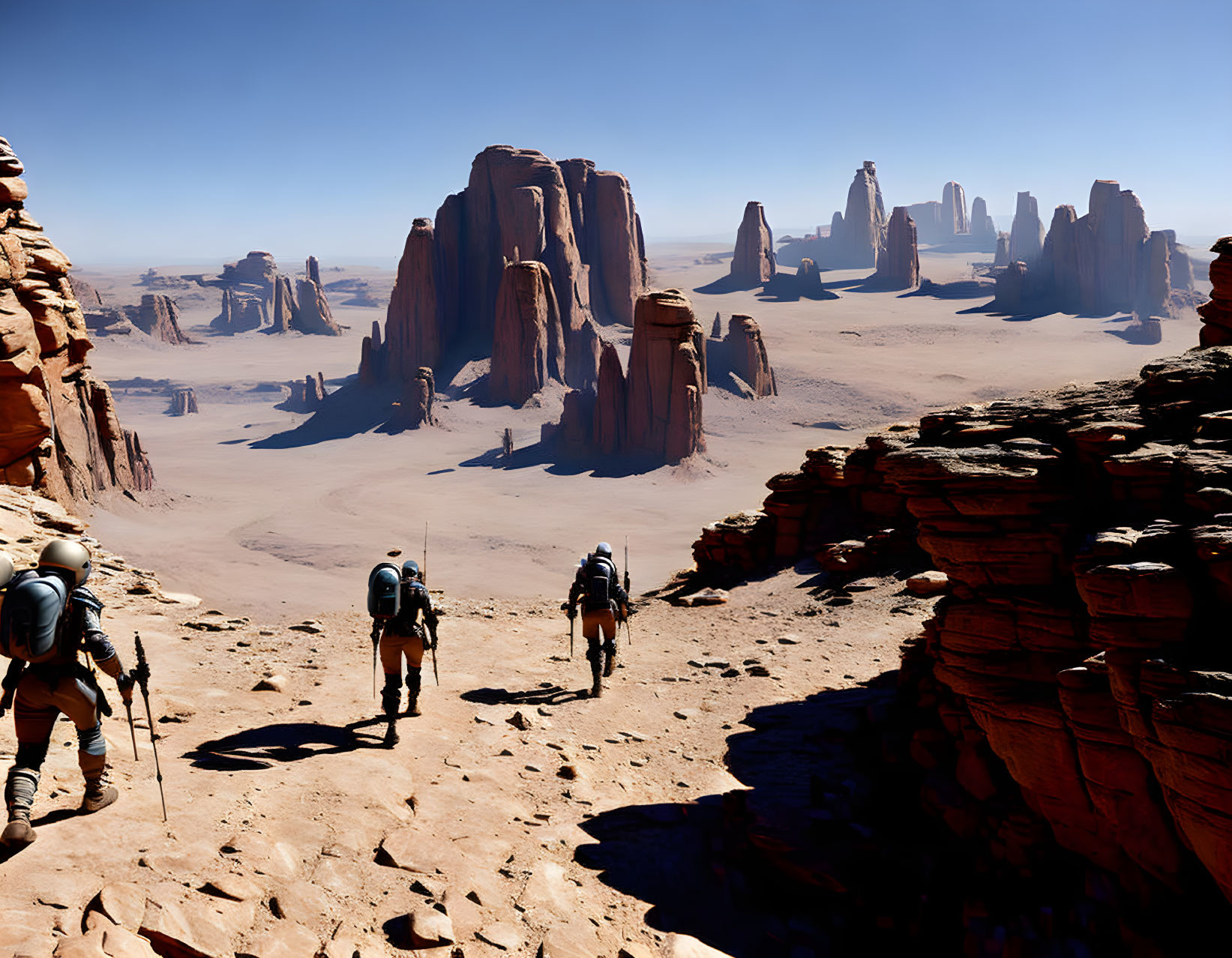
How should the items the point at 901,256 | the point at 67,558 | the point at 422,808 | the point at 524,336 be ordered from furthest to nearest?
Result: the point at 901,256
the point at 524,336
the point at 422,808
the point at 67,558

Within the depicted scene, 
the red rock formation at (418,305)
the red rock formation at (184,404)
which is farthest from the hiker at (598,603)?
the red rock formation at (184,404)

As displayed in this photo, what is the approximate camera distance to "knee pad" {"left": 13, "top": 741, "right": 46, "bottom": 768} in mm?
6289

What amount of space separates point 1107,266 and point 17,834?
376 feet

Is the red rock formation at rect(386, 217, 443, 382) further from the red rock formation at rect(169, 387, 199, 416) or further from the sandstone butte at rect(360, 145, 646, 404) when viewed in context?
the red rock formation at rect(169, 387, 199, 416)

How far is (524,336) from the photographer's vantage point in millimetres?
62969

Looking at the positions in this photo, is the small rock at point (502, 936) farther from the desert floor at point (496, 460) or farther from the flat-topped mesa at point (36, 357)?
the flat-topped mesa at point (36, 357)

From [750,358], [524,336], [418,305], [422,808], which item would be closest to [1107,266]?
[750,358]

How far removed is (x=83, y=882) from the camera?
5395 millimetres

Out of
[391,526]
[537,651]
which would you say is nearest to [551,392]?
[391,526]

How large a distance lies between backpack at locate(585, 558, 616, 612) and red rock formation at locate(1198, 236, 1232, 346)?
8858 millimetres

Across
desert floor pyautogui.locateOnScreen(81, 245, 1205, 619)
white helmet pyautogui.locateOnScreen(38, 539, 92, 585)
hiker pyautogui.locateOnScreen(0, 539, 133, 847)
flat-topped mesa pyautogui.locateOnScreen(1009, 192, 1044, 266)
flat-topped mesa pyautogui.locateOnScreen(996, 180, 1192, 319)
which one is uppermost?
flat-topped mesa pyautogui.locateOnScreen(1009, 192, 1044, 266)

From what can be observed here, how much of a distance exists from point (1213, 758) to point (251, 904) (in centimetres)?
645

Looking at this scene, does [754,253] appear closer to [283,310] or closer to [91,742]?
[283,310]

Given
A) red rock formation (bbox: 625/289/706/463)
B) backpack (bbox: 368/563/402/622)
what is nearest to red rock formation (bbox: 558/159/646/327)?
red rock formation (bbox: 625/289/706/463)
